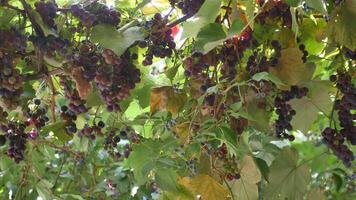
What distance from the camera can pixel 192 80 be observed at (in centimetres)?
105

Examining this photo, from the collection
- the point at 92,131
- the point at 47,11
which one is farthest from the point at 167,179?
the point at 47,11

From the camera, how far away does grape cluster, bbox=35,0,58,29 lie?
0.89 m

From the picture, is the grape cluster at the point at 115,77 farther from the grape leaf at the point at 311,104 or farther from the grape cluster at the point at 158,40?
the grape leaf at the point at 311,104

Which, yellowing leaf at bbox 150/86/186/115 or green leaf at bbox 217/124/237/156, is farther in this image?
yellowing leaf at bbox 150/86/186/115

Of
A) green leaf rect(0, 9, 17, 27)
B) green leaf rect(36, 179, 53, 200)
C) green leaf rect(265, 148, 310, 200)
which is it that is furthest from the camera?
green leaf rect(36, 179, 53, 200)

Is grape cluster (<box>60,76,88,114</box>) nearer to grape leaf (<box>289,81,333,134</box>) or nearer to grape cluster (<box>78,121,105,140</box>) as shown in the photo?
grape cluster (<box>78,121,105,140</box>)

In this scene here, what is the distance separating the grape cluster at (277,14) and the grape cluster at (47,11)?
37 cm

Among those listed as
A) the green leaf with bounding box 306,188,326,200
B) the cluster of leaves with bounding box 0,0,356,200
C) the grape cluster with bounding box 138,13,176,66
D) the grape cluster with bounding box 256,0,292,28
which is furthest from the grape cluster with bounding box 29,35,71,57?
the green leaf with bounding box 306,188,326,200

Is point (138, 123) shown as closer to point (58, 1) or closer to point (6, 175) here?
point (58, 1)

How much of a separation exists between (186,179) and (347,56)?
40cm

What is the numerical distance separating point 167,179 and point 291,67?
0.33m

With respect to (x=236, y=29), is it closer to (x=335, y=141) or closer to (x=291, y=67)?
(x=291, y=67)

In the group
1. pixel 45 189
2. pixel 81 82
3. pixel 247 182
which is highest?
pixel 81 82

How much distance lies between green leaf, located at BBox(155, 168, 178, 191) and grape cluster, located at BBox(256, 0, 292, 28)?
1.13ft
